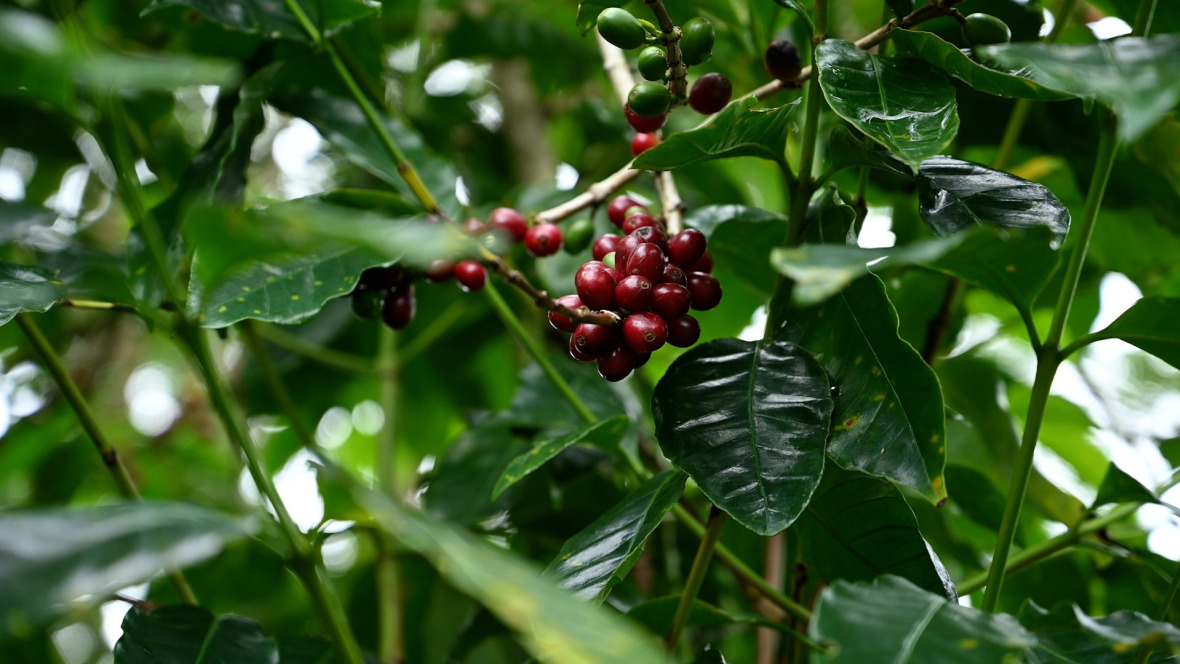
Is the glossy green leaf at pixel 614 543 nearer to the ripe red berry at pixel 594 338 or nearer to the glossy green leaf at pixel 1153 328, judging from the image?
the ripe red berry at pixel 594 338

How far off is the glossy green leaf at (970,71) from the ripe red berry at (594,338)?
29 cm

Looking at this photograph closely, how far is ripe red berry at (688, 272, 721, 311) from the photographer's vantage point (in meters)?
0.69

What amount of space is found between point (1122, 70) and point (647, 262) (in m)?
0.32

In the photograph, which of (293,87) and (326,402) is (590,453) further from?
(326,402)

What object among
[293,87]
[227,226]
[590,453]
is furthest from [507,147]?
[227,226]

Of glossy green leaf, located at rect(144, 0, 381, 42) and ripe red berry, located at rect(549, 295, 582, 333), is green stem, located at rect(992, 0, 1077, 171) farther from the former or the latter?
glossy green leaf, located at rect(144, 0, 381, 42)

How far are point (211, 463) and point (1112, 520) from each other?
5.65ft

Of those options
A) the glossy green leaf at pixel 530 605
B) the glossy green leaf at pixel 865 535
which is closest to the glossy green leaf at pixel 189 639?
the glossy green leaf at pixel 530 605

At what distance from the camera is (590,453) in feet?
3.34

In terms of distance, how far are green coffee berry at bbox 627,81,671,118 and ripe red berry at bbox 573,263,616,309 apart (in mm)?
128

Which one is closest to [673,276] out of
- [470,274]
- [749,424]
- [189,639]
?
[749,424]

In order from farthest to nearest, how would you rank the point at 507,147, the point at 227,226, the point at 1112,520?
the point at 507,147, the point at 1112,520, the point at 227,226

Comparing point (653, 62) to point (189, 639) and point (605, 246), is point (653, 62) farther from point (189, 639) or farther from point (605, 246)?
point (189, 639)

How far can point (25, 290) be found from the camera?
0.69 meters
